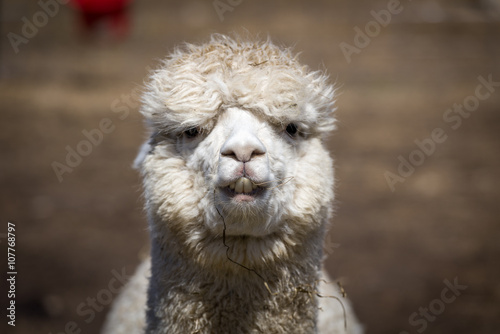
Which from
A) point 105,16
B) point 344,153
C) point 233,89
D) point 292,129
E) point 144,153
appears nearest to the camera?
point 233,89

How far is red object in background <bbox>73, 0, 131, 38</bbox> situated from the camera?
43.0 feet

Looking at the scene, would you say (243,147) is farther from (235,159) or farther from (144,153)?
Result: (144,153)

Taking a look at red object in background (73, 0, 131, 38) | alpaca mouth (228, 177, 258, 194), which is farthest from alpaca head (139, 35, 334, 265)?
red object in background (73, 0, 131, 38)

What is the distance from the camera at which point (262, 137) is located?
239 cm

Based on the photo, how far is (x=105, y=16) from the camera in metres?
14.9

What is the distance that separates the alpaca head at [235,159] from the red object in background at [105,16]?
11275mm

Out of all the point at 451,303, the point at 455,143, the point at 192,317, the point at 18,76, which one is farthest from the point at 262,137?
the point at 18,76

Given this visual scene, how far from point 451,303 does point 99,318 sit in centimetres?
348

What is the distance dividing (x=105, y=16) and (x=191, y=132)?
13.5m

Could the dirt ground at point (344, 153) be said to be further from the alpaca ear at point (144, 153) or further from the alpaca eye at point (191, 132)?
the alpaca eye at point (191, 132)

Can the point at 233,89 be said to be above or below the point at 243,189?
above

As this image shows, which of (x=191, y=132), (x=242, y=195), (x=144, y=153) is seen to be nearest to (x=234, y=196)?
(x=242, y=195)

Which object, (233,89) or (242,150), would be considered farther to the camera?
(233,89)

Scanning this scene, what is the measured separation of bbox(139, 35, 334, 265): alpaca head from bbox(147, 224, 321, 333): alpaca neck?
8 centimetres
